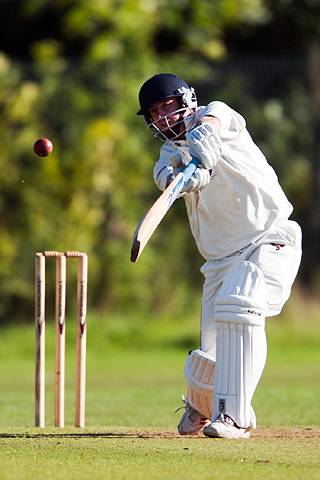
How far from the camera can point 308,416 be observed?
24.8 feet

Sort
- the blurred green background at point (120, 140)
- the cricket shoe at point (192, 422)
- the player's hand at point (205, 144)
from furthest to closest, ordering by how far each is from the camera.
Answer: the blurred green background at point (120, 140), the cricket shoe at point (192, 422), the player's hand at point (205, 144)

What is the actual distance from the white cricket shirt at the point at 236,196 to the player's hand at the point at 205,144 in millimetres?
177

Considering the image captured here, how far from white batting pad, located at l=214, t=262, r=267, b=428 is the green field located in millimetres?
183

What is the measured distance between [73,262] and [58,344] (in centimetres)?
732

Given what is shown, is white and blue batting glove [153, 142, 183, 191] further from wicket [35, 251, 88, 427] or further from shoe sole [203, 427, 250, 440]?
shoe sole [203, 427, 250, 440]

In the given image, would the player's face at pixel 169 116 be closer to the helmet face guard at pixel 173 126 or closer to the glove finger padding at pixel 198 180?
the helmet face guard at pixel 173 126

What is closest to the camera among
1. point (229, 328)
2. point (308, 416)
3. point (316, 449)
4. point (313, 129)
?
point (316, 449)

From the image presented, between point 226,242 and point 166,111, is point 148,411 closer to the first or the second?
point 226,242

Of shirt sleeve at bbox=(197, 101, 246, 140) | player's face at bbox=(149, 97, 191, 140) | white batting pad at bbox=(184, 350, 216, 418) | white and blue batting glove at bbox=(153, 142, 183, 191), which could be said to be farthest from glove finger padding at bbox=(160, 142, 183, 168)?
white batting pad at bbox=(184, 350, 216, 418)

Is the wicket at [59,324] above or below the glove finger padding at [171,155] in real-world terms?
below

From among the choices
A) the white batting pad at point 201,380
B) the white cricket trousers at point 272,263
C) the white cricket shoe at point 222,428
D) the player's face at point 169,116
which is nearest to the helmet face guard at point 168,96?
the player's face at point 169,116

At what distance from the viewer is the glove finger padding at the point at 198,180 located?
223 inches

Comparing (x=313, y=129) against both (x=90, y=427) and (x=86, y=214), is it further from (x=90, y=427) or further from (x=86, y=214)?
(x=90, y=427)

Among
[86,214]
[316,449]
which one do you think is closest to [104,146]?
[86,214]
